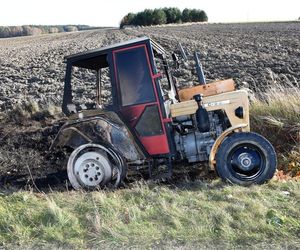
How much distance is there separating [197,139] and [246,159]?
0.80 meters

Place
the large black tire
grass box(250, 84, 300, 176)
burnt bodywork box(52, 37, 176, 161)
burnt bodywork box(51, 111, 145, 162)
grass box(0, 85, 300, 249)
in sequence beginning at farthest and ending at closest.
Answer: grass box(250, 84, 300, 176)
burnt bodywork box(51, 111, 145, 162)
burnt bodywork box(52, 37, 176, 161)
the large black tire
grass box(0, 85, 300, 249)

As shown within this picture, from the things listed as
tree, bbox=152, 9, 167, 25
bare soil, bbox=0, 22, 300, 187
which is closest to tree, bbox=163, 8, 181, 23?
tree, bbox=152, 9, 167, 25

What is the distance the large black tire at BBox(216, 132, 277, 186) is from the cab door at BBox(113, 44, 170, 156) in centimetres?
87

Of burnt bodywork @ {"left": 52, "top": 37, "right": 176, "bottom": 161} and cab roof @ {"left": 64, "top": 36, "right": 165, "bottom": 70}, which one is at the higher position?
cab roof @ {"left": 64, "top": 36, "right": 165, "bottom": 70}

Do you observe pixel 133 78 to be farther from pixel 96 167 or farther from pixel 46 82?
pixel 46 82

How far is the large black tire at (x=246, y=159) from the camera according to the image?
594 centimetres

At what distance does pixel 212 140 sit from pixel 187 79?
21.2ft

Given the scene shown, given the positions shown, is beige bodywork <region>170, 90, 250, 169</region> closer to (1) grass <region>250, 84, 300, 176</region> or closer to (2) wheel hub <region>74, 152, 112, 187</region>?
(1) grass <region>250, 84, 300, 176</region>

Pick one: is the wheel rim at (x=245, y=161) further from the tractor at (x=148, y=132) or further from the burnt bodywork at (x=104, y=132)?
the burnt bodywork at (x=104, y=132)

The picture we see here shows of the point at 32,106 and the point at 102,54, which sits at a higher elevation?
the point at 102,54

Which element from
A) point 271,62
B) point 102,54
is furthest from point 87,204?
point 271,62

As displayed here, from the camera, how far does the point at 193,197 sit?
534cm

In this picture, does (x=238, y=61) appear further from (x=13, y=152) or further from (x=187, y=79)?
(x=13, y=152)

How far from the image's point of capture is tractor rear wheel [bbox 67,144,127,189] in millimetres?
6133
